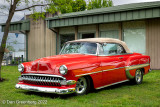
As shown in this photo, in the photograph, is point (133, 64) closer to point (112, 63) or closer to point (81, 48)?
point (112, 63)

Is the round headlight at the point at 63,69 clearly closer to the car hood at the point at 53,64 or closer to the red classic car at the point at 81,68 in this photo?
the red classic car at the point at 81,68

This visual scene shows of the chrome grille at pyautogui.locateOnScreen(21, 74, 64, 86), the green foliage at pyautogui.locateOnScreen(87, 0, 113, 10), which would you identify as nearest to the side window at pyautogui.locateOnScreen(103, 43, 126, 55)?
the chrome grille at pyautogui.locateOnScreen(21, 74, 64, 86)

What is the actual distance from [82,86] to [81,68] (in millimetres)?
535

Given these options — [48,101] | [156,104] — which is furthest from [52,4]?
[156,104]

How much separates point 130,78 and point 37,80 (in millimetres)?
3352

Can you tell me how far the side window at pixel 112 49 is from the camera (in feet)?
21.9

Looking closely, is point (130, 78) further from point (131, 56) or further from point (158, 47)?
point (158, 47)

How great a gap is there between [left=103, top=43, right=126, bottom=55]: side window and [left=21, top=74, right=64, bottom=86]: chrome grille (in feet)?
6.61

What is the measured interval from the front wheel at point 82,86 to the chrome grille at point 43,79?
1.97 feet

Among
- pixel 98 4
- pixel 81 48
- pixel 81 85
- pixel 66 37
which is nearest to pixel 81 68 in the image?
pixel 81 85

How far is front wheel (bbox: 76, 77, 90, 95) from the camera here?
5.58 m

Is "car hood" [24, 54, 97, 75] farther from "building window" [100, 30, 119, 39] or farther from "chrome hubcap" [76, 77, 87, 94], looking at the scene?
"building window" [100, 30, 119, 39]

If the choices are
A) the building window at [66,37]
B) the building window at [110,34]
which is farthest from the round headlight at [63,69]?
the building window at [66,37]

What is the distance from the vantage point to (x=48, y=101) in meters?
5.01
